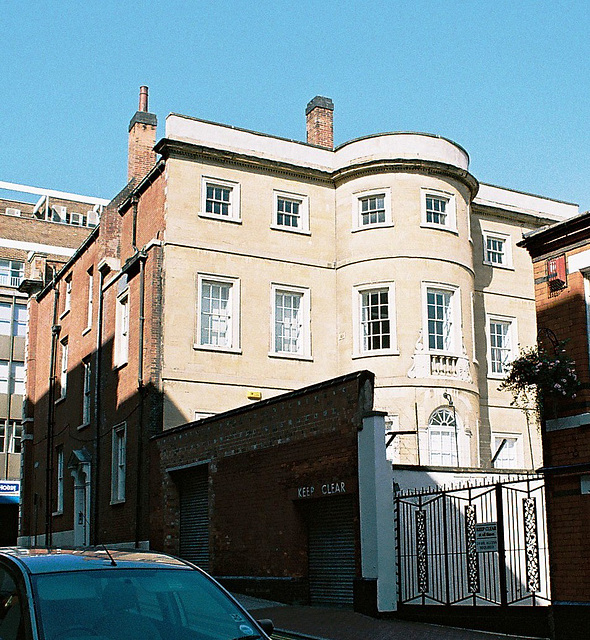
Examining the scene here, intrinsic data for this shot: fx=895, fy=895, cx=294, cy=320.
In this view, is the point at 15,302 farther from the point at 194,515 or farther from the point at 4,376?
the point at 194,515

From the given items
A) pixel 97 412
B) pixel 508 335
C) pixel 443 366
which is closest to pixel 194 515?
pixel 97 412

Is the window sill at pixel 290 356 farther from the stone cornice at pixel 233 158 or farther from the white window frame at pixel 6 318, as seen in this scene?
the white window frame at pixel 6 318

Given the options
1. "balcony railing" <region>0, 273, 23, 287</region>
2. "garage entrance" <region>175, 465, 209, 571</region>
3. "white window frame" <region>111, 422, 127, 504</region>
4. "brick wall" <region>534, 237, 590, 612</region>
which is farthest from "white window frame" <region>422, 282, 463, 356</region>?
"balcony railing" <region>0, 273, 23, 287</region>

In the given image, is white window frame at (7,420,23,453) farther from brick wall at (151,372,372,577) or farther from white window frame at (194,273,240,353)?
brick wall at (151,372,372,577)

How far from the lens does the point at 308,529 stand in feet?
55.1

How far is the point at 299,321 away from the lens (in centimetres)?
2656

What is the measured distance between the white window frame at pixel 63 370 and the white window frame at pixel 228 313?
10064mm

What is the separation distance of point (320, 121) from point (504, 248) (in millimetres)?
7487

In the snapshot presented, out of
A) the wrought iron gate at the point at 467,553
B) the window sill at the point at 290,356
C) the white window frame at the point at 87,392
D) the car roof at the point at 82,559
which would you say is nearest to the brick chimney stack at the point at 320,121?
the window sill at the point at 290,356

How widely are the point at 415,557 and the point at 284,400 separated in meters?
4.38

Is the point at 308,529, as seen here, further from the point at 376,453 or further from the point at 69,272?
the point at 69,272

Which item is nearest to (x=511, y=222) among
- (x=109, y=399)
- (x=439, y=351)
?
(x=439, y=351)

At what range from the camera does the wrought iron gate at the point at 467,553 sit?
13141 mm

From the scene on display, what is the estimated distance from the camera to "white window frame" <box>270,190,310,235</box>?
26.8m
